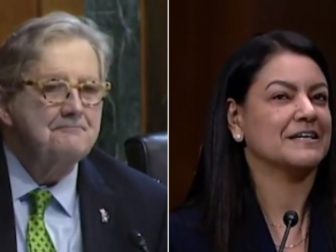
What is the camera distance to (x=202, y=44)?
1.87m

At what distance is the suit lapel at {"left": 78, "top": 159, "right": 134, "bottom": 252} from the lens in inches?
72.1

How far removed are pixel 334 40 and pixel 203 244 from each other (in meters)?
0.50

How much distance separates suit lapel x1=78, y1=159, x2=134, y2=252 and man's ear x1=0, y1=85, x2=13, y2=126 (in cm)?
17

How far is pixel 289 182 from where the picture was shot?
1.88m

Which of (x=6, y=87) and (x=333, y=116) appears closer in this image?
(x=6, y=87)

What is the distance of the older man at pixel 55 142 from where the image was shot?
5.80 feet

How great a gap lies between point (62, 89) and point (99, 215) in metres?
0.27

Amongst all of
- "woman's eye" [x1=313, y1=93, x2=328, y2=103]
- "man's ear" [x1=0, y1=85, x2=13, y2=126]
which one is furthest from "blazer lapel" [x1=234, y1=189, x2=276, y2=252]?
"man's ear" [x1=0, y1=85, x2=13, y2=126]

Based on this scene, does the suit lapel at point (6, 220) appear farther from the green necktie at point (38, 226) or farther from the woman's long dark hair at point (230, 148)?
the woman's long dark hair at point (230, 148)

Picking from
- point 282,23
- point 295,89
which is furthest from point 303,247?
point 282,23

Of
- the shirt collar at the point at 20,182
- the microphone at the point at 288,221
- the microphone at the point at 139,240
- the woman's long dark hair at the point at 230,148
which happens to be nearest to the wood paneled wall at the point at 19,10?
the shirt collar at the point at 20,182

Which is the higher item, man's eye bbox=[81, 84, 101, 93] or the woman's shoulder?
man's eye bbox=[81, 84, 101, 93]

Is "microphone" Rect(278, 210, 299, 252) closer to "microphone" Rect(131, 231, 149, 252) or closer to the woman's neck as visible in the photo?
the woman's neck

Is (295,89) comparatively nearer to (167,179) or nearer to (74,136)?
(167,179)
